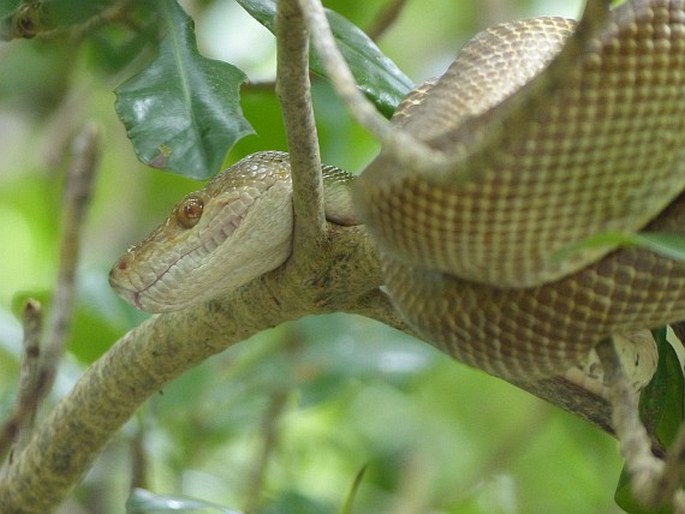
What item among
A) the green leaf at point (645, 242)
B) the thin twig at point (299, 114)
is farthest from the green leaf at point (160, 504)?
the green leaf at point (645, 242)

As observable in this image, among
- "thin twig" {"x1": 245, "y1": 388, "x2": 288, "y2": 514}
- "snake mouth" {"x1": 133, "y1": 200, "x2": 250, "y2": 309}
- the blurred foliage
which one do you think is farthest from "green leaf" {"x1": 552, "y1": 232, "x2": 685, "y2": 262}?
"thin twig" {"x1": 245, "y1": 388, "x2": 288, "y2": 514}

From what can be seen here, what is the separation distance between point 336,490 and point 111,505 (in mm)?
885

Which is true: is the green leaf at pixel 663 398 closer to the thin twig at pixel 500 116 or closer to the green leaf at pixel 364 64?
the green leaf at pixel 364 64

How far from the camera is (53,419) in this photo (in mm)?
2020

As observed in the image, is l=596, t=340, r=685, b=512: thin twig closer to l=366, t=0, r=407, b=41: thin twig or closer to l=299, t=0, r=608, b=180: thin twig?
l=299, t=0, r=608, b=180: thin twig

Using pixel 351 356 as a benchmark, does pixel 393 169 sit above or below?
above

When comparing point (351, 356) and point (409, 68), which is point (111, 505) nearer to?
point (351, 356)

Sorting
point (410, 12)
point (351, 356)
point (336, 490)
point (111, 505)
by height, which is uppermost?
point (410, 12)

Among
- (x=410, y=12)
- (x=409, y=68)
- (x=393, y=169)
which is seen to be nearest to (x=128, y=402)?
(x=393, y=169)

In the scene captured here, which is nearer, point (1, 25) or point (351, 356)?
point (1, 25)

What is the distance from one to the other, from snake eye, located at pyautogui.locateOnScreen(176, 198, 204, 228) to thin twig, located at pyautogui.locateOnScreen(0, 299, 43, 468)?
0.30 meters

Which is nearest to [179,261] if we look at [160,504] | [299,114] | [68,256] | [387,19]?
[68,256]

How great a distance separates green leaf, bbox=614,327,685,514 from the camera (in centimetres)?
158

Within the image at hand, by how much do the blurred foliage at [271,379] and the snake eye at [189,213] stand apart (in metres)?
0.29
